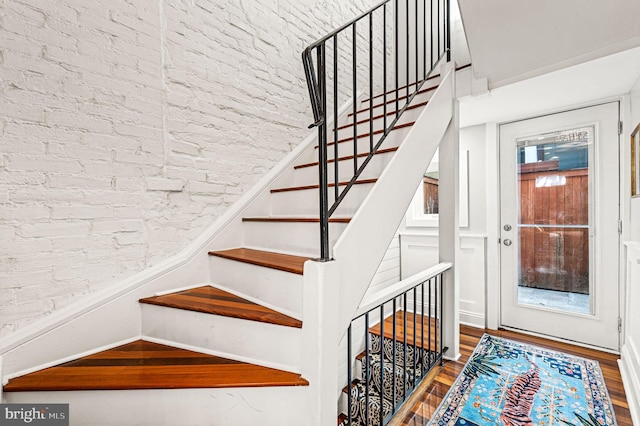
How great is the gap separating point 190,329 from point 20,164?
0.98 meters

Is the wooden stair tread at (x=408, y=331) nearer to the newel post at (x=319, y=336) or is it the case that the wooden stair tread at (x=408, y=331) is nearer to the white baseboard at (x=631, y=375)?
the white baseboard at (x=631, y=375)

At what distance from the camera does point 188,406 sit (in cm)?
111

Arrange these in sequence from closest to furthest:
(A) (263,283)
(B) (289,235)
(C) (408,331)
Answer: (A) (263,283) → (B) (289,235) → (C) (408,331)

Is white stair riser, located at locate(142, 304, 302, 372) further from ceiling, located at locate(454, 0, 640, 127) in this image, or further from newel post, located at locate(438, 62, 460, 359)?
ceiling, located at locate(454, 0, 640, 127)

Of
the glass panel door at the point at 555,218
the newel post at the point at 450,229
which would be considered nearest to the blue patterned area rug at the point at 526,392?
the newel post at the point at 450,229

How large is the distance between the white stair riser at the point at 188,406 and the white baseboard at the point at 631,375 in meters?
1.90

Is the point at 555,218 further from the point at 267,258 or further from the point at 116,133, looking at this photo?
the point at 116,133

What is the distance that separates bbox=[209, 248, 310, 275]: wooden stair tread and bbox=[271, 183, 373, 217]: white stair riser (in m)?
0.34

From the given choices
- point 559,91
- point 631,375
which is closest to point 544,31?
point 559,91

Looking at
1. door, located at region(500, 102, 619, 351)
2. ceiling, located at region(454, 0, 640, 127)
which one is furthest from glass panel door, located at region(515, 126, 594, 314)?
ceiling, located at region(454, 0, 640, 127)

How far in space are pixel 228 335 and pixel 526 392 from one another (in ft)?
6.35

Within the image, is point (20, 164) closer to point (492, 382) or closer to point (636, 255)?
point (492, 382)

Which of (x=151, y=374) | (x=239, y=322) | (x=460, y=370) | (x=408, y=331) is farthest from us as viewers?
(x=408, y=331)

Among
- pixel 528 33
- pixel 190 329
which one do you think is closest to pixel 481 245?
pixel 528 33
